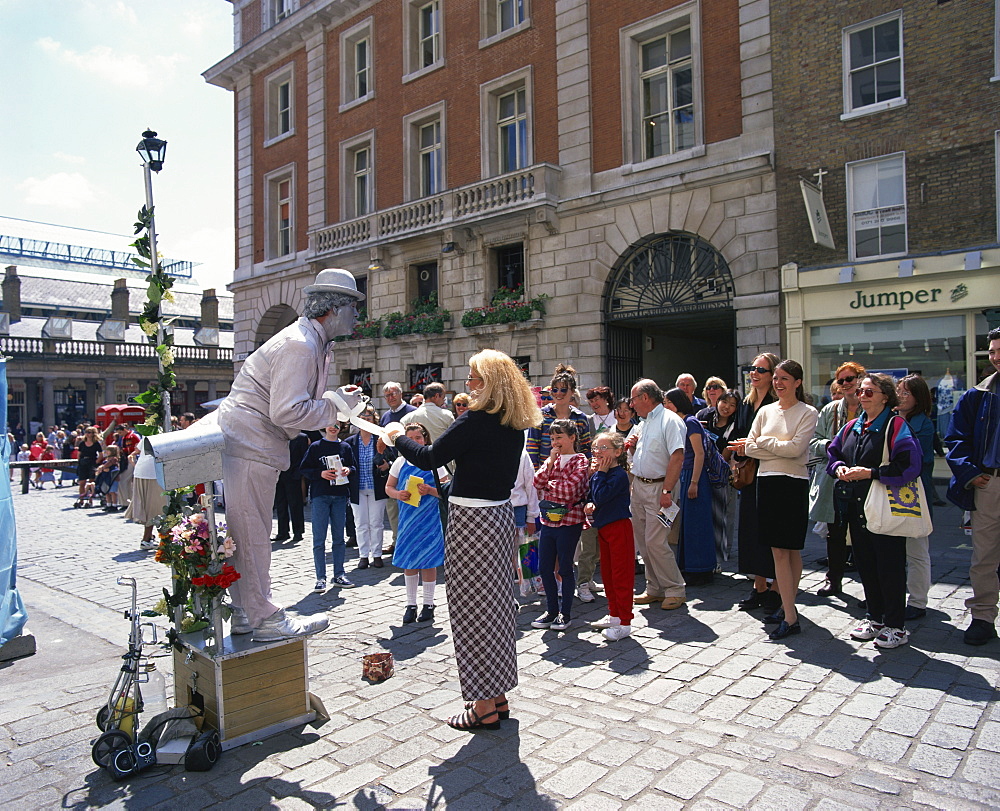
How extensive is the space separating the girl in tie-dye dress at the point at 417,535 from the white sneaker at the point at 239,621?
2.10m

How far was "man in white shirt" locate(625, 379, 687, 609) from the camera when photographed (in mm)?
6207

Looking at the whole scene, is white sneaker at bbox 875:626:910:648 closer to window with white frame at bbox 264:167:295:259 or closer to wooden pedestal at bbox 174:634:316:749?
wooden pedestal at bbox 174:634:316:749

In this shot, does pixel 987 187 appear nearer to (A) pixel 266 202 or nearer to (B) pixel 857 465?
(B) pixel 857 465

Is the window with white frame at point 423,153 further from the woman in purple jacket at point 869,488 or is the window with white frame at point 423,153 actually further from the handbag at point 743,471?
the woman in purple jacket at point 869,488

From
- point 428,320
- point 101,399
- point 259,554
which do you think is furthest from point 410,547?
point 101,399

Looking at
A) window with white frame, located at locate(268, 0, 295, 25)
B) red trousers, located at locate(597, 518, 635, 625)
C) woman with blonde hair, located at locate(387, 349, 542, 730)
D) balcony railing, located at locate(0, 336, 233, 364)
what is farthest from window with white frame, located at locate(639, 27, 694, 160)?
balcony railing, located at locate(0, 336, 233, 364)

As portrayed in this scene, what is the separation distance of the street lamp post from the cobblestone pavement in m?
2.05

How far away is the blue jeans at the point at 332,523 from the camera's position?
7.75m

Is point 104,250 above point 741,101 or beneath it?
above

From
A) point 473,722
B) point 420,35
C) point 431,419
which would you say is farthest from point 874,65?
point 473,722

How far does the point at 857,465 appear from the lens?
5.30 meters

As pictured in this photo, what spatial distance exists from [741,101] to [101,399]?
44843mm

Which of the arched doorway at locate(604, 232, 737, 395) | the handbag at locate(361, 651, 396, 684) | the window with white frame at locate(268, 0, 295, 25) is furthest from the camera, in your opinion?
the window with white frame at locate(268, 0, 295, 25)

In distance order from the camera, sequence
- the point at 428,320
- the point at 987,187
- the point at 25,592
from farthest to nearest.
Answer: the point at 428,320, the point at 987,187, the point at 25,592
